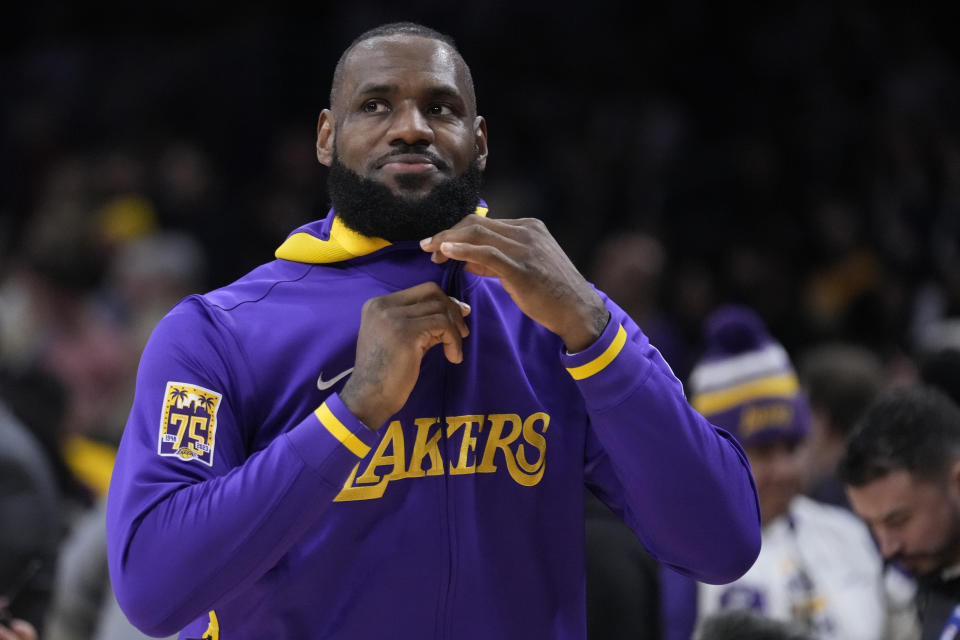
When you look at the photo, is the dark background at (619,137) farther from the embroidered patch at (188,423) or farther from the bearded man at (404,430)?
the embroidered patch at (188,423)

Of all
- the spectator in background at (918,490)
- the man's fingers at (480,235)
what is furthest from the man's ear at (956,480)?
the man's fingers at (480,235)

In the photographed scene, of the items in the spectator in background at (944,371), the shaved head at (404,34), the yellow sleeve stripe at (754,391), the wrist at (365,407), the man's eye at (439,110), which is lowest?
the yellow sleeve stripe at (754,391)

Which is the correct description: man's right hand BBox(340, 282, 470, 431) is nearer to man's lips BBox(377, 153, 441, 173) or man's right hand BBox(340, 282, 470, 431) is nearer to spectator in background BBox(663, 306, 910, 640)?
man's lips BBox(377, 153, 441, 173)

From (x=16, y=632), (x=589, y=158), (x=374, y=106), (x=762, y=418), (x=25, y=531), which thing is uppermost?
(x=374, y=106)

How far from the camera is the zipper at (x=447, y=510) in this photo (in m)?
2.33

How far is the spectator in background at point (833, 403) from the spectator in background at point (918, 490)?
1.74 metres

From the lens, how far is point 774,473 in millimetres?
4105

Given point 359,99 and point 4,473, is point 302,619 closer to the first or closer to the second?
point 359,99

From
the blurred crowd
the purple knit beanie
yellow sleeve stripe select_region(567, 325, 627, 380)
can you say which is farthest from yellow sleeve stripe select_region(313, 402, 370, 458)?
the blurred crowd

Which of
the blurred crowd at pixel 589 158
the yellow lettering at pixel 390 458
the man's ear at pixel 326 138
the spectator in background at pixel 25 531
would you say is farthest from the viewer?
the blurred crowd at pixel 589 158

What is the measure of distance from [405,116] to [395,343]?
1.60ft

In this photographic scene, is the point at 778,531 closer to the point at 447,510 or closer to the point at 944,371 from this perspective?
the point at 944,371

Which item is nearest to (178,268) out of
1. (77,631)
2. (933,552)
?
(77,631)

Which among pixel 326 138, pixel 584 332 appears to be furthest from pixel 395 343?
pixel 326 138
